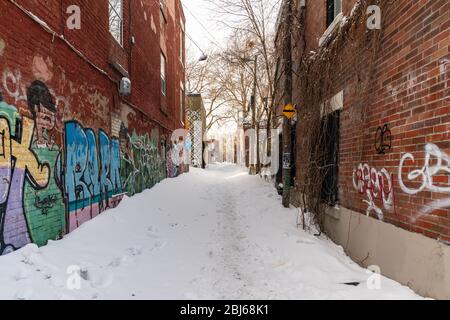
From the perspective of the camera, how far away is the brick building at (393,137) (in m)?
3.12

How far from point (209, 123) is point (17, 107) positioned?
115 feet

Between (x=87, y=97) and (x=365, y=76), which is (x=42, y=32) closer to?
(x=87, y=97)

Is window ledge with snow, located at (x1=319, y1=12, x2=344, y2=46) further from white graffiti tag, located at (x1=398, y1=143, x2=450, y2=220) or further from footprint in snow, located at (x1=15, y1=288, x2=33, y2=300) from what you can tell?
footprint in snow, located at (x1=15, y1=288, x2=33, y2=300)

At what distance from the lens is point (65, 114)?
17.4ft

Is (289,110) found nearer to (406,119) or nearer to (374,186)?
(374,186)

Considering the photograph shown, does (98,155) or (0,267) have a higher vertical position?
(98,155)

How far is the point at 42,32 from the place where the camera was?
4594mm

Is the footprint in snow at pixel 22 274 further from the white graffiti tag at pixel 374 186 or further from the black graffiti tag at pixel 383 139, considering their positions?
the black graffiti tag at pixel 383 139

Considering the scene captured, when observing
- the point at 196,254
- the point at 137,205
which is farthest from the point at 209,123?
the point at 196,254

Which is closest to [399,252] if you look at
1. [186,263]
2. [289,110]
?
[186,263]

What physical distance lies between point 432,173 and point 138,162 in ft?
26.7

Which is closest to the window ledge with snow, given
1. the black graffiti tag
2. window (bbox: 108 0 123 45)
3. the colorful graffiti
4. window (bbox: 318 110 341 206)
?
window (bbox: 318 110 341 206)

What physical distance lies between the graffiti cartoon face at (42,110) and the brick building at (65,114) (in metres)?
0.01

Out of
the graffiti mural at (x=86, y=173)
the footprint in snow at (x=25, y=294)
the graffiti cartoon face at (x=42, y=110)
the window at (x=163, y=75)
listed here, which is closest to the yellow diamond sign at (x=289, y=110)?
the graffiti mural at (x=86, y=173)
